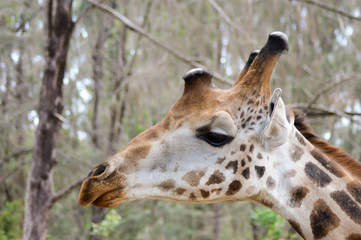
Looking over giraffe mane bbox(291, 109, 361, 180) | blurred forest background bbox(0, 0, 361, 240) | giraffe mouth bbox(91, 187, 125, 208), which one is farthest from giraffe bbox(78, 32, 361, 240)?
blurred forest background bbox(0, 0, 361, 240)

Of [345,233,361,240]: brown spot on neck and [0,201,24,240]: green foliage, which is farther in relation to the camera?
[0,201,24,240]: green foliage

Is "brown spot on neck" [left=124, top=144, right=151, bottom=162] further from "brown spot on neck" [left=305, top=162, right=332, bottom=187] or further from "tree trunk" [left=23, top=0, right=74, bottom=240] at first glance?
"tree trunk" [left=23, top=0, right=74, bottom=240]

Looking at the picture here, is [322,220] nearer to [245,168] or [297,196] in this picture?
[297,196]

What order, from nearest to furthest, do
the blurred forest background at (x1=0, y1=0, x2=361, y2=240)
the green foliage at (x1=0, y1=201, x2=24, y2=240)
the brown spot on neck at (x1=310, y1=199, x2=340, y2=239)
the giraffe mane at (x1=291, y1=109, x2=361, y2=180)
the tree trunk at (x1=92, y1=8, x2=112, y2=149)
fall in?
the brown spot on neck at (x1=310, y1=199, x2=340, y2=239), the giraffe mane at (x1=291, y1=109, x2=361, y2=180), the blurred forest background at (x1=0, y1=0, x2=361, y2=240), the green foliage at (x1=0, y1=201, x2=24, y2=240), the tree trunk at (x1=92, y1=8, x2=112, y2=149)

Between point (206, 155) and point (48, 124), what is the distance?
3.74 m

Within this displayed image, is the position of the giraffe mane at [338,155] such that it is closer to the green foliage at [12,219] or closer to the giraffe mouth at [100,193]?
the giraffe mouth at [100,193]

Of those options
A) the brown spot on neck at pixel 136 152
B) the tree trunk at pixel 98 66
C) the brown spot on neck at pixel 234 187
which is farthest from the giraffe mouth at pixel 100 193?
the tree trunk at pixel 98 66

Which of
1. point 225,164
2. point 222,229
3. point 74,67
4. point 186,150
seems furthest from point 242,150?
point 222,229

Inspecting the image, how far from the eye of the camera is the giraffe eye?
2566mm

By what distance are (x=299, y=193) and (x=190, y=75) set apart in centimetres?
102

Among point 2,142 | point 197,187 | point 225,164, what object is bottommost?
point 2,142

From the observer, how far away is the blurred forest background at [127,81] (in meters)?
5.94

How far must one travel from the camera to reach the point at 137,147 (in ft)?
8.62

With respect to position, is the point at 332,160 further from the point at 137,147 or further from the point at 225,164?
the point at 137,147
